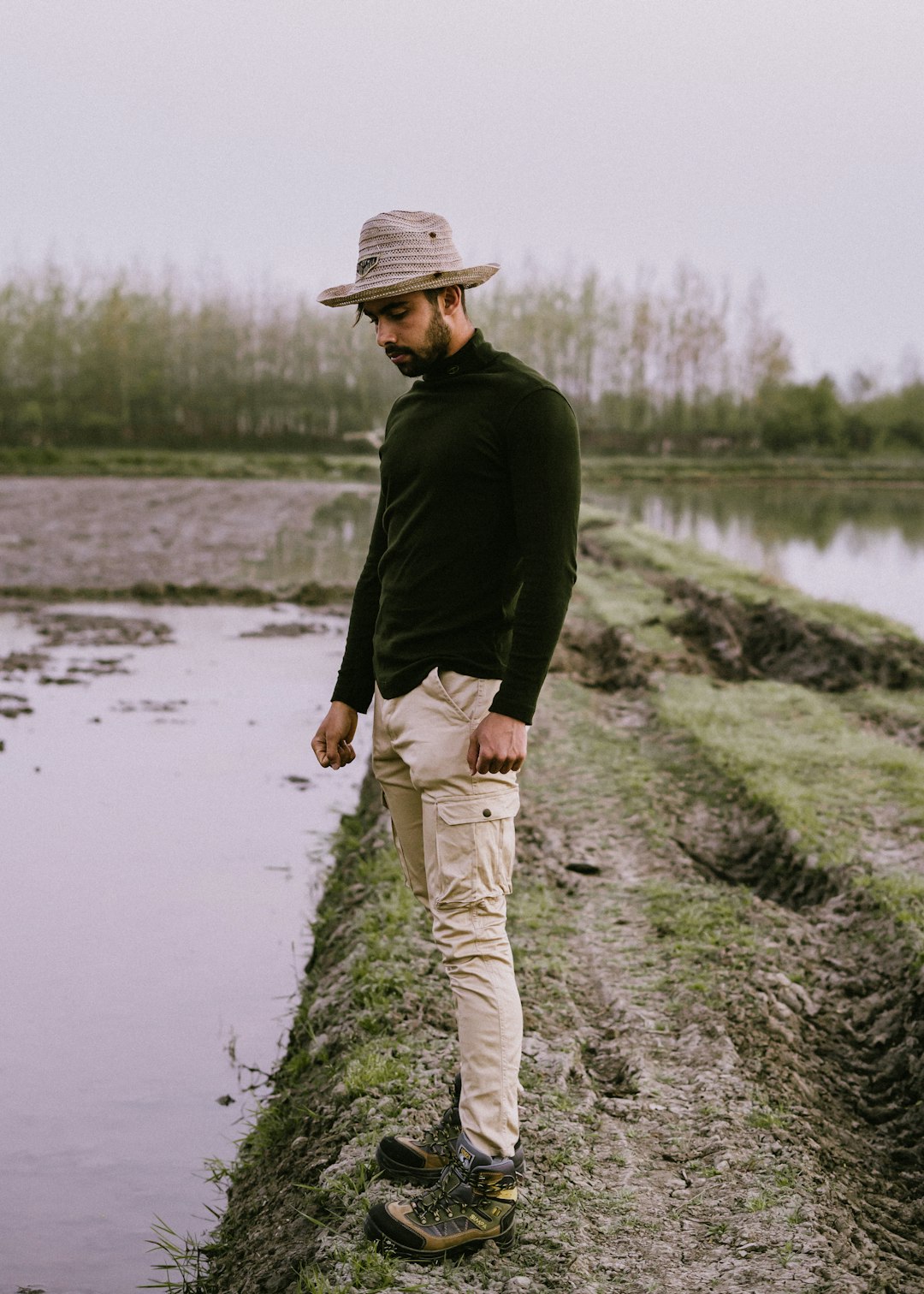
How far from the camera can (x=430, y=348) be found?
9.46 feet

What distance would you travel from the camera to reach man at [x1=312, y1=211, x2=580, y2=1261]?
9.25 feet

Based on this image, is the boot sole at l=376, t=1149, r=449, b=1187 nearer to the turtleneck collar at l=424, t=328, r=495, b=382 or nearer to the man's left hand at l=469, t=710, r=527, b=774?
the man's left hand at l=469, t=710, r=527, b=774

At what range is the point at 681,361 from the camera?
78.8 m

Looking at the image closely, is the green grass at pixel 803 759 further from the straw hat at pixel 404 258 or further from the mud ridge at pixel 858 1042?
the straw hat at pixel 404 258

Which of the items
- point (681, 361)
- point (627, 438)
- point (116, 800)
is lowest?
point (116, 800)

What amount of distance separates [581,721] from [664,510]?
1078 inches

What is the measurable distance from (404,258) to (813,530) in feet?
90.4

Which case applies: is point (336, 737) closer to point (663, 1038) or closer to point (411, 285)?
point (411, 285)

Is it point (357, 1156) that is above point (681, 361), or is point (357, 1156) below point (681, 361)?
below

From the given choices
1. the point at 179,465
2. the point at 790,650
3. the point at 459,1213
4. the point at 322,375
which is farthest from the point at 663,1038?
the point at 322,375

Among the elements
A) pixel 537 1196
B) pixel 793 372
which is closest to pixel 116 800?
pixel 537 1196

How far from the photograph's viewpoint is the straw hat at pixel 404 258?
2.83 m

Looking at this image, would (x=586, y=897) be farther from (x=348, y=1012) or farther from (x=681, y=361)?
(x=681, y=361)

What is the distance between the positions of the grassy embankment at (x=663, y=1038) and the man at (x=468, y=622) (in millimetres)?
346
